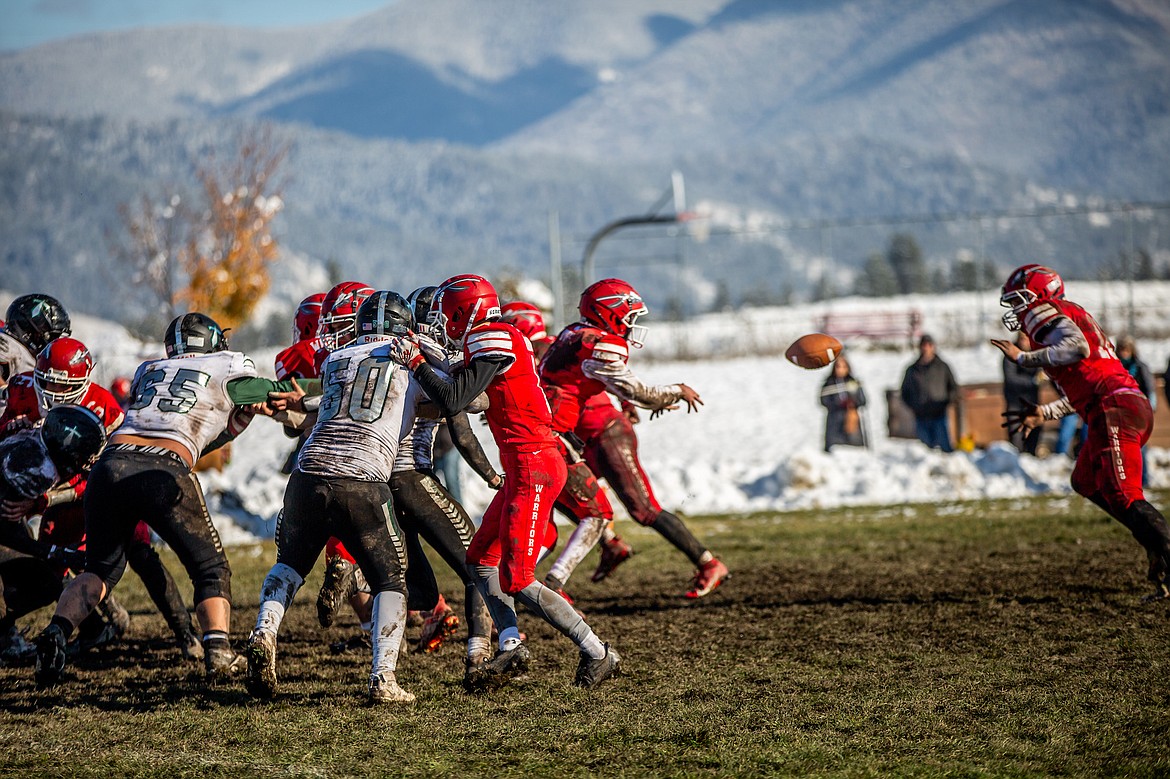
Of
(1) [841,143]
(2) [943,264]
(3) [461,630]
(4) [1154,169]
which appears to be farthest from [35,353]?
(4) [1154,169]

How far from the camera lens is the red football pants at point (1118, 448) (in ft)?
23.7

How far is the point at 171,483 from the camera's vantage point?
598 cm

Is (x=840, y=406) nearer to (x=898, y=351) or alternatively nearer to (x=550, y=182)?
(x=898, y=351)

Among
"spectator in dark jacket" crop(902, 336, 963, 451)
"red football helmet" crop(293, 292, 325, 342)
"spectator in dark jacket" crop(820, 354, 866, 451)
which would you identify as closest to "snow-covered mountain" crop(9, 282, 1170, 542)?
"spectator in dark jacket" crop(820, 354, 866, 451)

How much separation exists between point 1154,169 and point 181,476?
584 ft

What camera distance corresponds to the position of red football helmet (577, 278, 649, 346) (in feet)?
22.8

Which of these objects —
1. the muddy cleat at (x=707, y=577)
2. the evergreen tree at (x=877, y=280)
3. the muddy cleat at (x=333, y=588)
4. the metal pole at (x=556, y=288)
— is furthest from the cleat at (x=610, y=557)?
the evergreen tree at (x=877, y=280)

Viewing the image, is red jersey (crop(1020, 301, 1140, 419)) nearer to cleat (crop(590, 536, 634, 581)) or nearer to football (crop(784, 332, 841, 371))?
football (crop(784, 332, 841, 371))

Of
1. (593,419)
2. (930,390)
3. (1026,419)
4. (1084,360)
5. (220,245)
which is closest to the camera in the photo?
(1084,360)

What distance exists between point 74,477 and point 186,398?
1.33m

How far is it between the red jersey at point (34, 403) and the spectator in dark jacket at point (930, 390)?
34.5ft

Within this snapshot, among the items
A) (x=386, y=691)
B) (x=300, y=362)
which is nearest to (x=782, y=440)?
(x=300, y=362)

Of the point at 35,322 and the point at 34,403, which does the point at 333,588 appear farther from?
the point at 35,322

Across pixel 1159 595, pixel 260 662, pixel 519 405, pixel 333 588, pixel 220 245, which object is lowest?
pixel 1159 595
